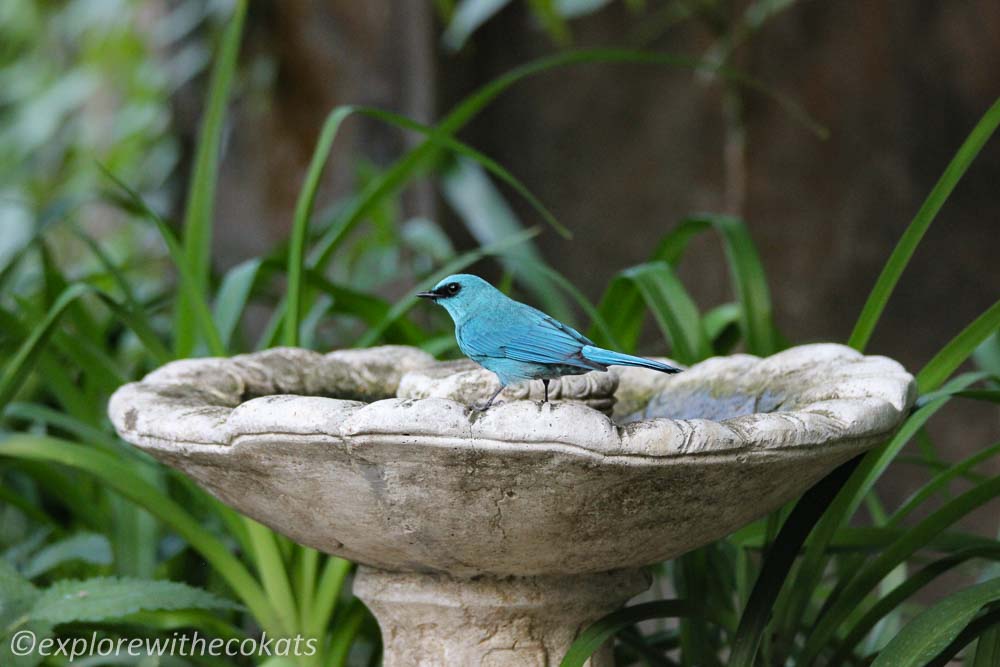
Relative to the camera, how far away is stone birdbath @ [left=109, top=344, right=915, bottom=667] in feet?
2.82

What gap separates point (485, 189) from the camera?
214 cm

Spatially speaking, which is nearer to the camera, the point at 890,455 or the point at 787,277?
the point at 890,455

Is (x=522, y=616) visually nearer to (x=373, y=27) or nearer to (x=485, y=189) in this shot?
(x=485, y=189)

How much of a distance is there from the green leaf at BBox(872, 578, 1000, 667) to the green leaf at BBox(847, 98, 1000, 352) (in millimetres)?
340

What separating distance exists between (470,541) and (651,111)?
7.62ft

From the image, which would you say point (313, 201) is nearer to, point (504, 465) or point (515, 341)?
point (515, 341)

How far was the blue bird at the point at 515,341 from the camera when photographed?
96 cm

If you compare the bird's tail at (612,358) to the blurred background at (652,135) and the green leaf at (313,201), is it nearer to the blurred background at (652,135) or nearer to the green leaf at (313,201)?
the green leaf at (313,201)

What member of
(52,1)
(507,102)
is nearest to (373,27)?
(507,102)

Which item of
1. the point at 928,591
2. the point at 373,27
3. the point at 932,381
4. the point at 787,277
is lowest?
the point at 928,591

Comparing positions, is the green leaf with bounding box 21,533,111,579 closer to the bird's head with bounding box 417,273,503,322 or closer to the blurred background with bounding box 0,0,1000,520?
the bird's head with bounding box 417,273,503,322

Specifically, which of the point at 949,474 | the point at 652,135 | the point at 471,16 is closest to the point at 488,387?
the point at 949,474

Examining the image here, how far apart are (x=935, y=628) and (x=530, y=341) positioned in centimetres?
52

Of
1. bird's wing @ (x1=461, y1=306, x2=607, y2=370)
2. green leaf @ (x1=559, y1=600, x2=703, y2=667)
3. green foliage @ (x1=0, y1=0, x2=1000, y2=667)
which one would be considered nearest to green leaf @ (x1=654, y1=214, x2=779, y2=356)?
green foliage @ (x1=0, y1=0, x2=1000, y2=667)
